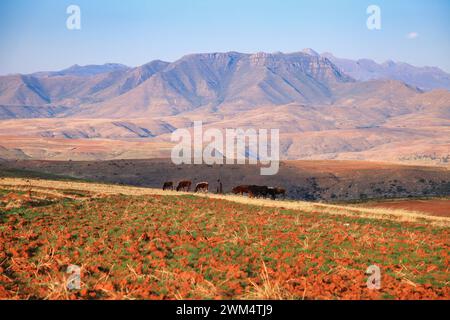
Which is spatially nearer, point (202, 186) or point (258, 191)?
point (258, 191)

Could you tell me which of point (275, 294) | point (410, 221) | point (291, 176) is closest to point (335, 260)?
point (275, 294)

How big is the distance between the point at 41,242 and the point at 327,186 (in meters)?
59.1

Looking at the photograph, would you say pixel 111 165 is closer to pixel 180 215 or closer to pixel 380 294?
pixel 180 215

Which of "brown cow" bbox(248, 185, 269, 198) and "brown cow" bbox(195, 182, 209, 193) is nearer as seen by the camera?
"brown cow" bbox(248, 185, 269, 198)

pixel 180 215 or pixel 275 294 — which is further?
pixel 180 215

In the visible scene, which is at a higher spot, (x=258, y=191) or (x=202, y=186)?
(x=258, y=191)

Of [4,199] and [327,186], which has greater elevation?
[4,199]

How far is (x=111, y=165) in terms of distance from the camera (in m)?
89.0

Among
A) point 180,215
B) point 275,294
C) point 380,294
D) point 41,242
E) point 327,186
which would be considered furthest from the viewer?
point 327,186

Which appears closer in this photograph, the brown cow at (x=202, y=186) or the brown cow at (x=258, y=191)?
the brown cow at (x=258, y=191)
